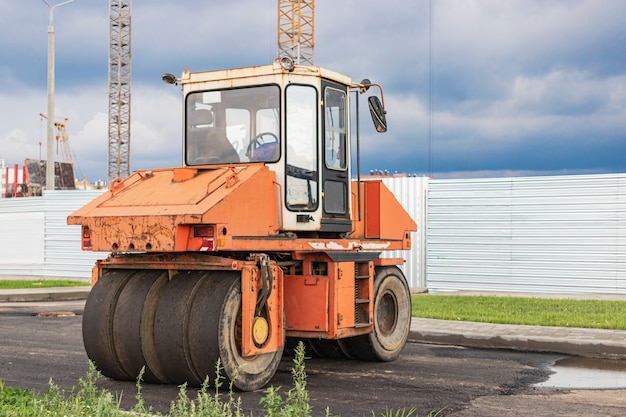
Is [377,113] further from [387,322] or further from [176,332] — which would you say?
[176,332]

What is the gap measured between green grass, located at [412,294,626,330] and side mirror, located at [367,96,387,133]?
5.14 meters

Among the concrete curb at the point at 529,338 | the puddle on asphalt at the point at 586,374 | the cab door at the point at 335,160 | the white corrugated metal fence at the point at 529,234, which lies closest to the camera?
the puddle on asphalt at the point at 586,374

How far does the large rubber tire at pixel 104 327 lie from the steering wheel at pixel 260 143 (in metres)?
1.91

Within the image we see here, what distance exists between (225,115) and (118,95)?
247 ft

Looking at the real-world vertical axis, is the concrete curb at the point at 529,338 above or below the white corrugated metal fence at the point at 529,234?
below

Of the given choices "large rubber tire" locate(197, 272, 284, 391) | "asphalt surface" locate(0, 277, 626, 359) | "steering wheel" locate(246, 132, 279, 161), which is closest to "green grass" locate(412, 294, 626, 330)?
"asphalt surface" locate(0, 277, 626, 359)

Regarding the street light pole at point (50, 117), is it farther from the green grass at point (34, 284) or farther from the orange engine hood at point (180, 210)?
the orange engine hood at point (180, 210)

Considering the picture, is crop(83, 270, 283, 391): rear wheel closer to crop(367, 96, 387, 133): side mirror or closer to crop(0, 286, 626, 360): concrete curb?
crop(367, 96, 387, 133): side mirror

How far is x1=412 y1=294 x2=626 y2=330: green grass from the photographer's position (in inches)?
543

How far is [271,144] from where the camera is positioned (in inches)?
378

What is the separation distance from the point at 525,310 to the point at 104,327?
9.40 meters

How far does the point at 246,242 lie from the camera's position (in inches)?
348

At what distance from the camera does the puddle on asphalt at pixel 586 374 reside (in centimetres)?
913

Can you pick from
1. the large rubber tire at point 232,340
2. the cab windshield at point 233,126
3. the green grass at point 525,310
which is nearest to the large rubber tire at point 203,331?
the large rubber tire at point 232,340
